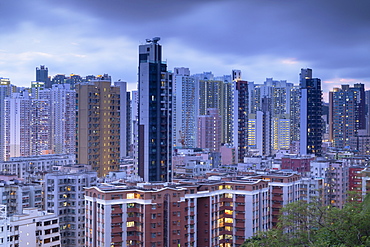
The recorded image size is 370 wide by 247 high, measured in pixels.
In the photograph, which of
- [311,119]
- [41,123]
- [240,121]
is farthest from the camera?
[41,123]

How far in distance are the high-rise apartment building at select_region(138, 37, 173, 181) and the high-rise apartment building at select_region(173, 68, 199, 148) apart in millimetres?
60787

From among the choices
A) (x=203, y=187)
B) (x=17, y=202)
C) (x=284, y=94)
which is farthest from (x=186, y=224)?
(x=284, y=94)

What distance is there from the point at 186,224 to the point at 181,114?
84.3 m

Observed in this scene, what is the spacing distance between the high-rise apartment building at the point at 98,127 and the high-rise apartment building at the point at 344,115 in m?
80.1

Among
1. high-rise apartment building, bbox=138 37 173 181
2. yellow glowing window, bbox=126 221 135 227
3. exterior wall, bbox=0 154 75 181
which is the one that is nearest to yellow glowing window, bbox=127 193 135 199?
yellow glowing window, bbox=126 221 135 227

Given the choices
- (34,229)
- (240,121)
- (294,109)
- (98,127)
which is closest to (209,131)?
(240,121)

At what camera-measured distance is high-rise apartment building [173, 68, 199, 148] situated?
11788cm

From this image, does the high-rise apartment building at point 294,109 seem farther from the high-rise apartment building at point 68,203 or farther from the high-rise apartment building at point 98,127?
the high-rise apartment building at point 68,203

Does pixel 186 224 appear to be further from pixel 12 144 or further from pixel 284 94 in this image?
pixel 284 94

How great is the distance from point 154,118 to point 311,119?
165 ft

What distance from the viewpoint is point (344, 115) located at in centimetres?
13550

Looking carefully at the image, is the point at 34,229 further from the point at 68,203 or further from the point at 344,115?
the point at 344,115

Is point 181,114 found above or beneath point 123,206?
above

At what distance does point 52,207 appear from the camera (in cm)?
4584
